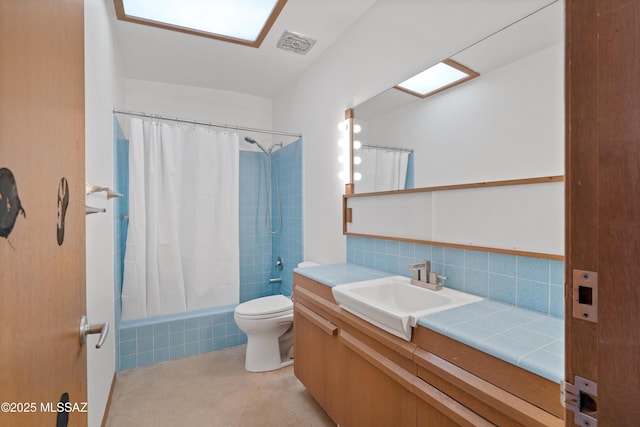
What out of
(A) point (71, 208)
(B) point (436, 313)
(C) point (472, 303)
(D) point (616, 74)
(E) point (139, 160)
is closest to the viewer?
(D) point (616, 74)

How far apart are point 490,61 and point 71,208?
1.57m

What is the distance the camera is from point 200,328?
256 cm

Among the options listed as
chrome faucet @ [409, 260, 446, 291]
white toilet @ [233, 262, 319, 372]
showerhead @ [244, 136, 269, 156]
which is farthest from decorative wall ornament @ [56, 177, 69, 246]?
showerhead @ [244, 136, 269, 156]

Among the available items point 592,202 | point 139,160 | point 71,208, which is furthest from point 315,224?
point 592,202

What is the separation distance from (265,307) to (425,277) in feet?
4.46

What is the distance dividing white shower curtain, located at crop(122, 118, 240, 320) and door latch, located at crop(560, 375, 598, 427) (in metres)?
2.59

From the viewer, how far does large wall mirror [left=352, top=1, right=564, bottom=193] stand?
3.59 feet

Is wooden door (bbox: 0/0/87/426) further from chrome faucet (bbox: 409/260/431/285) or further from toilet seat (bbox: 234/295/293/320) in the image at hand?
toilet seat (bbox: 234/295/293/320)

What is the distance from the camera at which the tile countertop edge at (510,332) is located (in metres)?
0.75

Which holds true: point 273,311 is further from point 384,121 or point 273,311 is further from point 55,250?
point 55,250

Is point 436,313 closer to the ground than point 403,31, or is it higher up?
closer to the ground

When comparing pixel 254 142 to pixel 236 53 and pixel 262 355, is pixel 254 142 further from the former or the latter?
pixel 262 355

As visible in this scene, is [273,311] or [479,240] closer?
[479,240]

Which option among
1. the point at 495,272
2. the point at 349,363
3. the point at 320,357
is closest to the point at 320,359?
the point at 320,357
